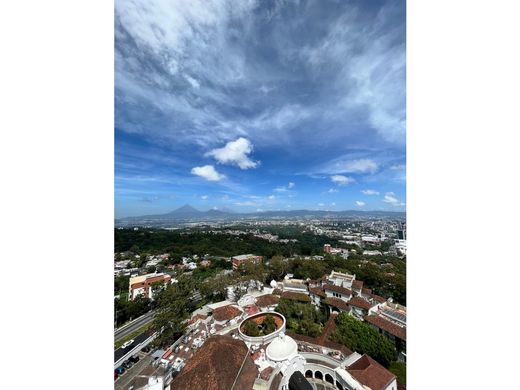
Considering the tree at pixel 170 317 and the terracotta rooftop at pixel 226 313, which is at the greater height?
the tree at pixel 170 317

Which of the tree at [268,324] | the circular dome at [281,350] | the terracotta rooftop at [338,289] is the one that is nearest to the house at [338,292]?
the terracotta rooftop at [338,289]

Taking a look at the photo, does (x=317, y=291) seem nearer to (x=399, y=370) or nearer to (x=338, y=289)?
(x=338, y=289)

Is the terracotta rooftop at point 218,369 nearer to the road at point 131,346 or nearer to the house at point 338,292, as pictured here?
the road at point 131,346

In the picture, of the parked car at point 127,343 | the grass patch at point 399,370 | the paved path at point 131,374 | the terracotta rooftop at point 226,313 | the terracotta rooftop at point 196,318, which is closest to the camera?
the paved path at point 131,374

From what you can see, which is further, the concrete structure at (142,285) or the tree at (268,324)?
the concrete structure at (142,285)

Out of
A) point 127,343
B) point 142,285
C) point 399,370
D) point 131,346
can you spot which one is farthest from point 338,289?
point 142,285
